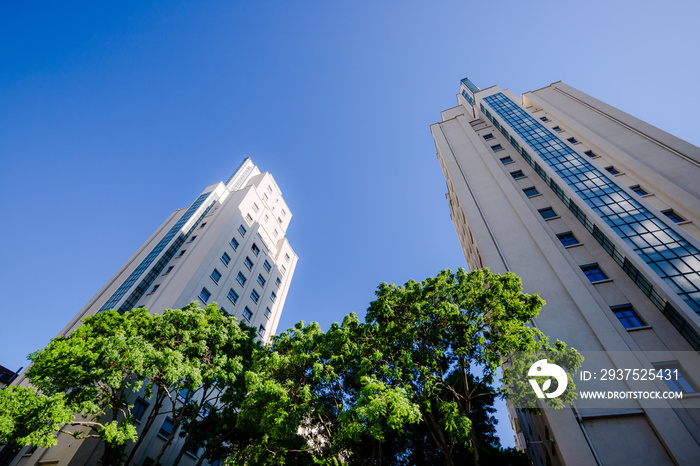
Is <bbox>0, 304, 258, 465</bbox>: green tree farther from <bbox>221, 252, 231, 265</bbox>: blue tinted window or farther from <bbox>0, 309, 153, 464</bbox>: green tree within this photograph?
<bbox>221, 252, 231, 265</bbox>: blue tinted window

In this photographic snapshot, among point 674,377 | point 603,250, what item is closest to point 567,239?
point 603,250

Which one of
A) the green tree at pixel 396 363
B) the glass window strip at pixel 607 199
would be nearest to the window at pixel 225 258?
the green tree at pixel 396 363

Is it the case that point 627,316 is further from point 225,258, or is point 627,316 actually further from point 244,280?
point 225,258

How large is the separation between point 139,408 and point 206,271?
11.2 meters

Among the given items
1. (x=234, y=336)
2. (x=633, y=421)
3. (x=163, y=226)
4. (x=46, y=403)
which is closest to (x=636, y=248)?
(x=633, y=421)

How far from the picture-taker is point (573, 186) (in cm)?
2245

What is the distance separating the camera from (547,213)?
2334cm

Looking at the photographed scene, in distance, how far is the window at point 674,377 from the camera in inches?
503

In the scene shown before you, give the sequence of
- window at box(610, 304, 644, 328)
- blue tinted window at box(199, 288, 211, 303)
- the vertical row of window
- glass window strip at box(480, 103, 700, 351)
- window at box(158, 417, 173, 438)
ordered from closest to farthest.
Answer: glass window strip at box(480, 103, 700, 351), window at box(610, 304, 644, 328), window at box(158, 417, 173, 438), blue tinted window at box(199, 288, 211, 303), the vertical row of window

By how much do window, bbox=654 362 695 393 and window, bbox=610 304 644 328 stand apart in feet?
7.16

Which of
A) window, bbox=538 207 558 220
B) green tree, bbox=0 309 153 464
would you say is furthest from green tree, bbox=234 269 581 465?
window, bbox=538 207 558 220

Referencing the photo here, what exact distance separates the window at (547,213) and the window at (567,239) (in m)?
1.81

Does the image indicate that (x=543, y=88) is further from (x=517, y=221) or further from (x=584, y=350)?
(x=584, y=350)

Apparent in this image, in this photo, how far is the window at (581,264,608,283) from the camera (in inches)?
709
